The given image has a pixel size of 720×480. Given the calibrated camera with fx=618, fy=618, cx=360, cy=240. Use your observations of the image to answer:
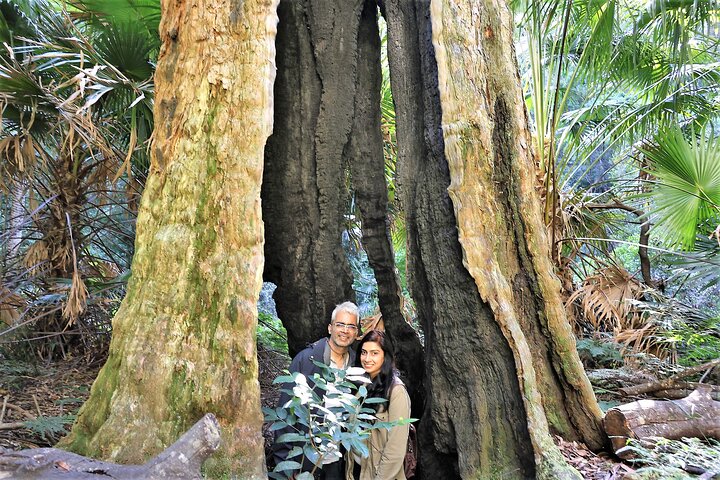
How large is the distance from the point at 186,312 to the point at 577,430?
2522mm

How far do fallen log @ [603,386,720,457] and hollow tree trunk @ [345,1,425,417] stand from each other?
1.29 m

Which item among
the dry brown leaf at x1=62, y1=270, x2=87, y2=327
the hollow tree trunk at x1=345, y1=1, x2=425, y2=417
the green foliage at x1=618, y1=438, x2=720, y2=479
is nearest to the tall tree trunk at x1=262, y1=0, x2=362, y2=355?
the hollow tree trunk at x1=345, y1=1, x2=425, y2=417

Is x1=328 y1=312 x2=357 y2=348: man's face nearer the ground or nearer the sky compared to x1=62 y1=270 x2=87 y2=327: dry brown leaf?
nearer the ground

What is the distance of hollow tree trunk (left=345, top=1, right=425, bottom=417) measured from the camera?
450 centimetres

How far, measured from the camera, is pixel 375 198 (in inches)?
180

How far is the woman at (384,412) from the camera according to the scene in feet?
12.4

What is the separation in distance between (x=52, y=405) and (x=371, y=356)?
2.34m

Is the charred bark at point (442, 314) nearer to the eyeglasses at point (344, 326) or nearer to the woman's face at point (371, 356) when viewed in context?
the woman's face at point (371, 356)

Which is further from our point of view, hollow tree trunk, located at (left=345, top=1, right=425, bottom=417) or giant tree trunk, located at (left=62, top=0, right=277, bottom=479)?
hollow tree trunk, located at (left=345, top=1, right=425, bottom=417)

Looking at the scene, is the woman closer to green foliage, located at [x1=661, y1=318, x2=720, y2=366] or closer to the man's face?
the man's face

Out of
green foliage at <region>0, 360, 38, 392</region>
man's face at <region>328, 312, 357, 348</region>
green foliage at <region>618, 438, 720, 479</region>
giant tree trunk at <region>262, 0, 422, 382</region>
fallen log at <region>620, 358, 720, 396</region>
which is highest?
giant tree trunk at <region>262, 0, 422, 382</region>

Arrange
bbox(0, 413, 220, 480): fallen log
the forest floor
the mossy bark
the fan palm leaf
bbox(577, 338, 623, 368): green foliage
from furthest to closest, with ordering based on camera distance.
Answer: the fan palm leaf, bbox(577, 338, 623, 368): green foliage, the mossy bark, the forest floor, bbox(0, 413, 220, 480): fallen log

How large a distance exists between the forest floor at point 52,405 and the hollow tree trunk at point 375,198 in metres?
1.18

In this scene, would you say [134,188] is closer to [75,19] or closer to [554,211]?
[75,19]
